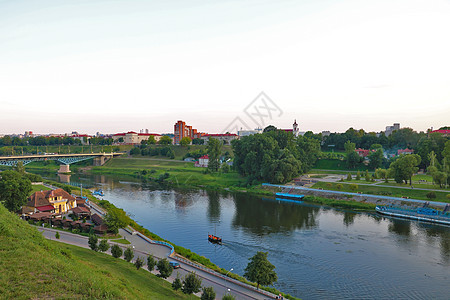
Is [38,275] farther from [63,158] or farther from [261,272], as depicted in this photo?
[63,158]

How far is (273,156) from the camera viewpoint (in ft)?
207

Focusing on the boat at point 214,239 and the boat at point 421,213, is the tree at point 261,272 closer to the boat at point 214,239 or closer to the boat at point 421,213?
the boat at point 214,239

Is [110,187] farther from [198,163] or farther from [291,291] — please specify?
[291,291]

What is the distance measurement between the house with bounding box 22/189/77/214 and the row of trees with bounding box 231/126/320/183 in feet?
116

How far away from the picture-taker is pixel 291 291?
A: 21.7 meters

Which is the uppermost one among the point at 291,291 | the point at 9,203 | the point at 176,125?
the point at 176,125

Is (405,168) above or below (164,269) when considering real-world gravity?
above

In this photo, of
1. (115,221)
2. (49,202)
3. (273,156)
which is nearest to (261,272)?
(115,221)

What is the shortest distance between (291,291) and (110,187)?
53.5 meters

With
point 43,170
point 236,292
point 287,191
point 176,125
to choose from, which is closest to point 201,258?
point 236,292

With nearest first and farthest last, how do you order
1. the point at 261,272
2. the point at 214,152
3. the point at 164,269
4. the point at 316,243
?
1. the point at 261,272
2. the point at 164,269
3. the point at 316,243
4. the point at 214,152

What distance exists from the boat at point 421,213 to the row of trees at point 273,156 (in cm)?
1901

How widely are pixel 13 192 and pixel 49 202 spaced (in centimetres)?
376

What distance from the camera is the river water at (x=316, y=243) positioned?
75.2ft
